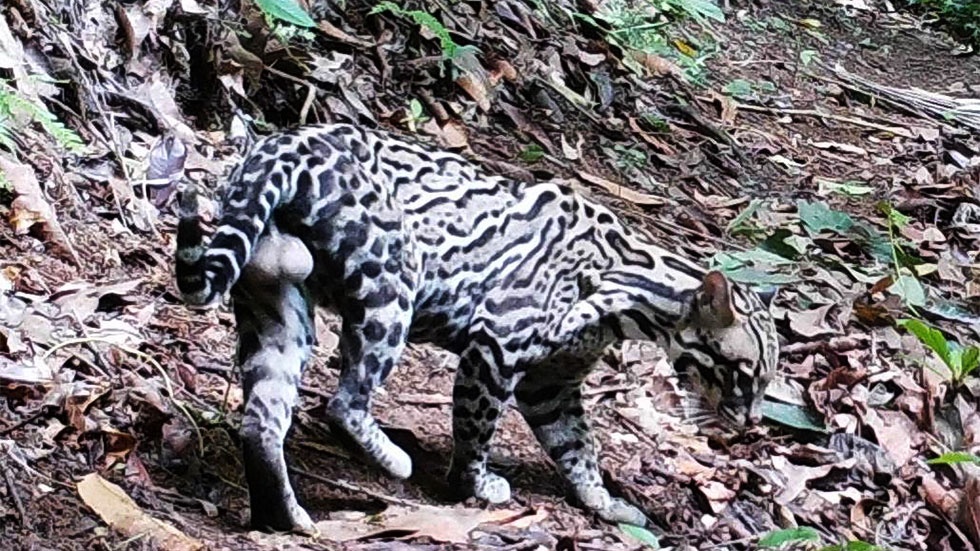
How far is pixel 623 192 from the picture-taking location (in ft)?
26.1

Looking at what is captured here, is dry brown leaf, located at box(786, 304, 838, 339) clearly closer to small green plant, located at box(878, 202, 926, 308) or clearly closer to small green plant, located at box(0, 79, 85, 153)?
small green plant, located at box(878, 202, 926, 308)

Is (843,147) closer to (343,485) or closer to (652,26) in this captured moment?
(652,26)

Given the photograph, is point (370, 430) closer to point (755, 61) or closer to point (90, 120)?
point (90, 120)

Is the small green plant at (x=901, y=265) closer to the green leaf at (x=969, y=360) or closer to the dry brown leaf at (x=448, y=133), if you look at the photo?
the green leaf at (x=969, y=360)

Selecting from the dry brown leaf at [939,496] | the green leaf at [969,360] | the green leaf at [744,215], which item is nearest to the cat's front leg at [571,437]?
the dry brown leaf at [939,496]

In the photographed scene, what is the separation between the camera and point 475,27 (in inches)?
350

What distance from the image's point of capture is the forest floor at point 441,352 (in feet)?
14.6

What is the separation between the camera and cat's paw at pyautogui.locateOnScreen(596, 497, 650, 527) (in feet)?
16.3

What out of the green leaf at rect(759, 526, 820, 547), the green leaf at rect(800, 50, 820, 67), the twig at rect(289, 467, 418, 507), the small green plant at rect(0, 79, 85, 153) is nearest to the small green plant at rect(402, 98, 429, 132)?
the small green plant at rect(0, 79, 85, 153)

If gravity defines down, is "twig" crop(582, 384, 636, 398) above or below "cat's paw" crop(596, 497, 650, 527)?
below

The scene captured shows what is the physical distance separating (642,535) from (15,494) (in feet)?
6.86

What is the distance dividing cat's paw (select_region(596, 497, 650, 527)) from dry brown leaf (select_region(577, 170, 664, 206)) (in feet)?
10.4

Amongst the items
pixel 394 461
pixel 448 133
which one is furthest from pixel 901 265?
pixel 394 461

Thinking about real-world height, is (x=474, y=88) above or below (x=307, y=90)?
below
